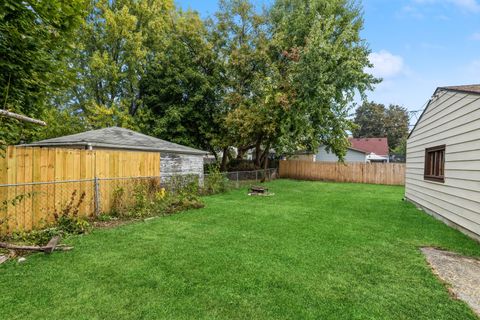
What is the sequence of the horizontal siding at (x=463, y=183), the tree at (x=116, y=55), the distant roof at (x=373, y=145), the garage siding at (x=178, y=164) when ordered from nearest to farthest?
the horizontal siding at (x=463, y=183)
the garage siding at (x=178, y=164)
the tree at (x=116, y=55)
the distant roof at (x=373, y=145)

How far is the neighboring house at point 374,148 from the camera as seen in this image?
31.5m

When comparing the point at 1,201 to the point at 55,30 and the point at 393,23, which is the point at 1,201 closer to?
the point at 55,30

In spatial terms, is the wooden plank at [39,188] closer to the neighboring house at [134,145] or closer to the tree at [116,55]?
the neighboring house at [134,145]

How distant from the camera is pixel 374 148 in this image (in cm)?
3253

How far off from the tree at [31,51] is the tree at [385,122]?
46523 mm

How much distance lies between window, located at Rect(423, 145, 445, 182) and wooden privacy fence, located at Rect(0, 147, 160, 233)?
28.0ft

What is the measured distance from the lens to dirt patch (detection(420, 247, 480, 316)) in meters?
3.10

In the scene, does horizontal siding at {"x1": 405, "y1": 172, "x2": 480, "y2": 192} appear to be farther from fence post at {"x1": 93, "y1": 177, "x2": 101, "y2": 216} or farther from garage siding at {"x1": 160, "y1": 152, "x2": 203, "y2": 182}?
garage siding at {"x1": 160, "y1": 152, "x2": 203, "y2": 182}

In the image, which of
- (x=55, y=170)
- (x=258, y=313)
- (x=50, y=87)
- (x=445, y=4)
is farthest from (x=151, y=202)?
(x=445, y=4)

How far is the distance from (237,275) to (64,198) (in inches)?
180

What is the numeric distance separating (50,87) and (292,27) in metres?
15.6

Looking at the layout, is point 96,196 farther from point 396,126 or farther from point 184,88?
point 396,126

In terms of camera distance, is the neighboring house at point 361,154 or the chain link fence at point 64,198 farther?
the neighboring house at point 361,154

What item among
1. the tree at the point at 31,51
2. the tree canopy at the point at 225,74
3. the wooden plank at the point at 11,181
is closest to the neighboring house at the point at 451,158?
Answer: the tree canopy at the point at 225,74
